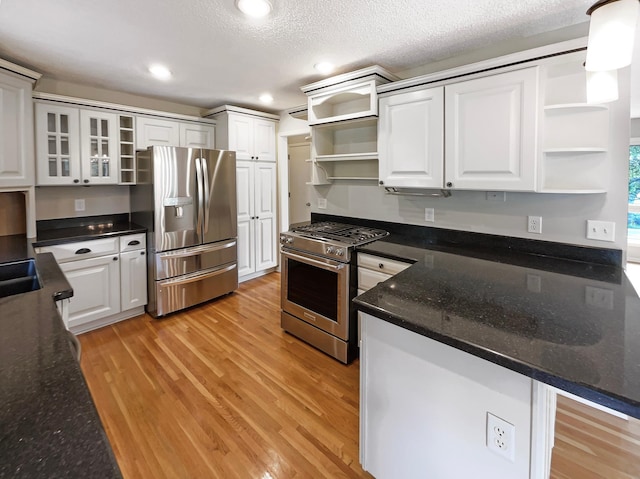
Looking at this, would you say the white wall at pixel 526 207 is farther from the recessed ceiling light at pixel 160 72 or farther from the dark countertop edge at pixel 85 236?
the dark countertop edge at pixel 85 236

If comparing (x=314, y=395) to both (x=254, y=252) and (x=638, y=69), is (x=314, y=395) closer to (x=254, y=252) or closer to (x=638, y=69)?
(x=254, y=252)

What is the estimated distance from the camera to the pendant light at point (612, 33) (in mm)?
1026

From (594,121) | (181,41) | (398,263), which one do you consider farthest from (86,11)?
(594,121)

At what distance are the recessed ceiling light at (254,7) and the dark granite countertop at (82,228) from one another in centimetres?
228

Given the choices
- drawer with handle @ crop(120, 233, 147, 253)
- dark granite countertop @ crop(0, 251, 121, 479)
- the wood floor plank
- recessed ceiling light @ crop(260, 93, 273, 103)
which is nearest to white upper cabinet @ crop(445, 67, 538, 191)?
the wood floor plank

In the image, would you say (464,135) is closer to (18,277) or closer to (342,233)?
(342,233)

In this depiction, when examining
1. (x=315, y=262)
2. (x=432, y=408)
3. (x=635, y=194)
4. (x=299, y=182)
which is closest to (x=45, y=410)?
(x=432, y=408)

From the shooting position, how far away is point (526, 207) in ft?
7.14

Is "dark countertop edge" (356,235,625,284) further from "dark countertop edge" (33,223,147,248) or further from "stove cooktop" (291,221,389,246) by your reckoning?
"dark countertop edge" (33,223,147,248)

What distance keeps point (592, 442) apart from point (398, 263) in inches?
53.6

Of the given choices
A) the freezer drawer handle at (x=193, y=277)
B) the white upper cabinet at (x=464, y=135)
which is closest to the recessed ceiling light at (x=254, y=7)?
the white upper cabinet at (x=464, y=135)

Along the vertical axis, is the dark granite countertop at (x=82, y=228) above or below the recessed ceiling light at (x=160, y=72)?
below

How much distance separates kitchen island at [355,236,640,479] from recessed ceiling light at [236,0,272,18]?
1.59 meters

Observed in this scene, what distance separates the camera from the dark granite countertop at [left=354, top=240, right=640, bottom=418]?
82 centimetres
